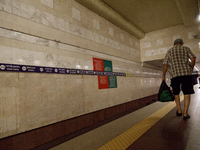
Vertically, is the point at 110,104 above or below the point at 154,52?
below

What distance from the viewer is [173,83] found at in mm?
3104

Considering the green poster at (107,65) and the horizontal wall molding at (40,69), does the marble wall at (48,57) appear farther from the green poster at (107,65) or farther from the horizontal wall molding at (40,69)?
the green poster at (107,65)

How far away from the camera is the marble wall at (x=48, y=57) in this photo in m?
2.18

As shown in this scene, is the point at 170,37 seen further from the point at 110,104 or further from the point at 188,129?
the point at 188,129

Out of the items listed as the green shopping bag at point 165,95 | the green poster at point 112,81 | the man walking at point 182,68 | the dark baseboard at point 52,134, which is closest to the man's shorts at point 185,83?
the man walking at point 182,68

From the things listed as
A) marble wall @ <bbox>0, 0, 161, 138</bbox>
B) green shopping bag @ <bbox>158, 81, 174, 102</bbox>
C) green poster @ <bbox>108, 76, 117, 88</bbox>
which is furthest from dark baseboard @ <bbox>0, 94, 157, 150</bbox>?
green shopping bag @ <bbox>158, 81, 174, 102</bbox>

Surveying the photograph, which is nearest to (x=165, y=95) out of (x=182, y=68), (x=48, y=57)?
(x=182, y=68)

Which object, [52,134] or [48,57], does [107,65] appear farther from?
[52,134]

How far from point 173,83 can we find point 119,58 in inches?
98.6

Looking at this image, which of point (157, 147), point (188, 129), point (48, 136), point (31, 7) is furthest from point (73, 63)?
point (188, 129)

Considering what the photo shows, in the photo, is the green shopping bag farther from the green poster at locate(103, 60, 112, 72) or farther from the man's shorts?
the green poster at locate(103, 60, 112, 72)

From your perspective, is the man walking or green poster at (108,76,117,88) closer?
the man walking

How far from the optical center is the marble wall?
7.14 ft

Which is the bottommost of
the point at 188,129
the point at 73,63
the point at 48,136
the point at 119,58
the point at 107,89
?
the point at 48,136
